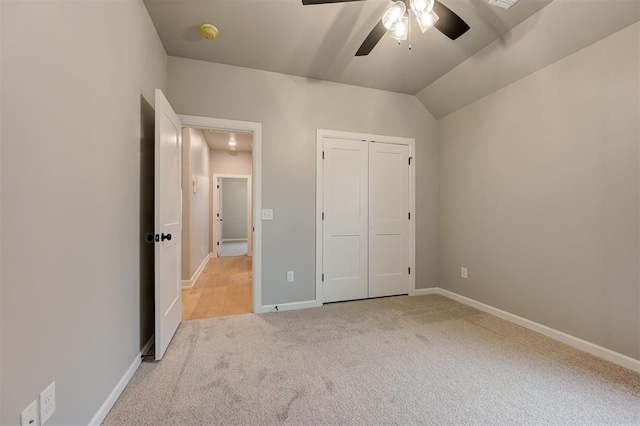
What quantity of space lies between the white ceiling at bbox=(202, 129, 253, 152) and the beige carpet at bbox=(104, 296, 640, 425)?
11.7ft

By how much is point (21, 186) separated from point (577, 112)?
3466mm

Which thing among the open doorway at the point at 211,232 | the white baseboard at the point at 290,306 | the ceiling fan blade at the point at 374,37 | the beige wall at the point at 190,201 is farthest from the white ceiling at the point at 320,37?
the white baseboard at the point at 290,306

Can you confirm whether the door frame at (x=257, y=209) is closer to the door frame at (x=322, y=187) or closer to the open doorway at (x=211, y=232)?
the open doorway at (x=211, y=232)

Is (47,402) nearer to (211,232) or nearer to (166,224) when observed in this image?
(166,224)

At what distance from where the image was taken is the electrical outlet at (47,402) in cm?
96

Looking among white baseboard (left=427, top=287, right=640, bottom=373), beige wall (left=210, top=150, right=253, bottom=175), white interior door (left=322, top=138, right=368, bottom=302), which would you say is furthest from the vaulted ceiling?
beige wall (left=210, top=150, right=253, bottom=175)

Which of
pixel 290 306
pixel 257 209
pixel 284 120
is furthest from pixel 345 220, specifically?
pixel 284 120

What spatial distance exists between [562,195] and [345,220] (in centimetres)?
205

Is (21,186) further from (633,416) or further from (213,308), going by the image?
(633,416)

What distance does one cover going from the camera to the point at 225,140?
17.9 ft

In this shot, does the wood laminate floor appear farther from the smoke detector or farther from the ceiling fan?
the ceiling fan

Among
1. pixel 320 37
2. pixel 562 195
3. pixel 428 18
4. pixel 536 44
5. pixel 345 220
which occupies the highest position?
pixel 320 37

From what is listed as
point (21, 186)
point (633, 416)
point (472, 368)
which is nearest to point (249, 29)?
point (21, 186)

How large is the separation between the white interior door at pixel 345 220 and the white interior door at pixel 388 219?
0.12 meters
